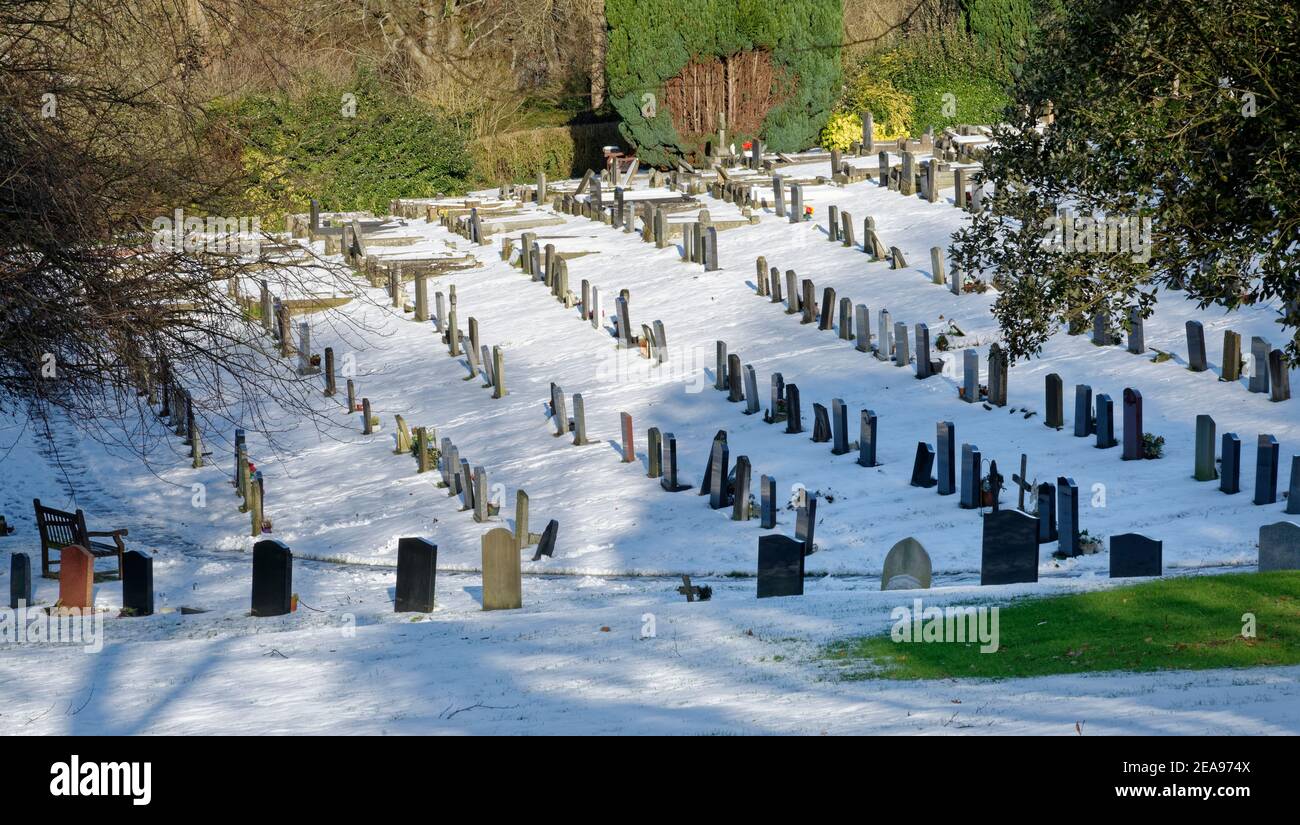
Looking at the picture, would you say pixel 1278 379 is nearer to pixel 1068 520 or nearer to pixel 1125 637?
pixel 1068 520

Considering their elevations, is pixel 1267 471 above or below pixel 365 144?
below

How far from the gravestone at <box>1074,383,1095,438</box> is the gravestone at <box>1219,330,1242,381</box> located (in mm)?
2366

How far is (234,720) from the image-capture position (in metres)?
9.66

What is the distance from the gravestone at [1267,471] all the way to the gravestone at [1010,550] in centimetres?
333

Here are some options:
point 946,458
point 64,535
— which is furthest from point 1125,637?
point 64,535

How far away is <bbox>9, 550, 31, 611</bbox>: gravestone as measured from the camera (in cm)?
1421

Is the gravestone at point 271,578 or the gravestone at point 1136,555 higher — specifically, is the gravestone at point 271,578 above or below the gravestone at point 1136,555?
below

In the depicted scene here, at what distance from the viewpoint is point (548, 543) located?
16312mm

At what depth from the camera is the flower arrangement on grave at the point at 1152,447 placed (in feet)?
54.8

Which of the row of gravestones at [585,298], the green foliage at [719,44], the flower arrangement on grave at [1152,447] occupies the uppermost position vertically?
the green foliage at [719,44]

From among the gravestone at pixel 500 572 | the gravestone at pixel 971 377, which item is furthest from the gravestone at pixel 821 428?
the gravestone at pixel 500 572

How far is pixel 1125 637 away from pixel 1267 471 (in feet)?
17.7

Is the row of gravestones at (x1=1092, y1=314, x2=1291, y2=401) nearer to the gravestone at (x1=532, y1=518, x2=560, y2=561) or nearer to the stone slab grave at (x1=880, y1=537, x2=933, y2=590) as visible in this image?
the stone slab grave at (x1=880, y1=537, x2=933, y2=590)

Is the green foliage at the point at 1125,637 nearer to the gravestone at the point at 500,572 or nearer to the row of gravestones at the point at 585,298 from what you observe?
the gravestone at the point at 500,572
